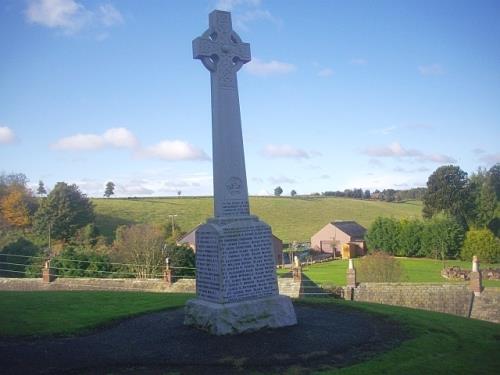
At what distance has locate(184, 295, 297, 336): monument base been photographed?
33.0ft

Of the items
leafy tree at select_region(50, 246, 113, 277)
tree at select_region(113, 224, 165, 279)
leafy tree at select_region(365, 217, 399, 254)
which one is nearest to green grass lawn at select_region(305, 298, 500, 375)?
leafy tree at select_region(50, 246, 113, 277)

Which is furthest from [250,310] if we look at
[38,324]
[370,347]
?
[38,324]

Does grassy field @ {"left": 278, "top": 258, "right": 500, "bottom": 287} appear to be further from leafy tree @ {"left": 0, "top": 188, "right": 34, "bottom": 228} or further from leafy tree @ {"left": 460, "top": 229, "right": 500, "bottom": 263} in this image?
leafy tree @ {"left": 0, "top": 188, "right": 34, "bottom": 228}

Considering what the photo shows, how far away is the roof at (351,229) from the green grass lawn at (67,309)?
53.0 meters

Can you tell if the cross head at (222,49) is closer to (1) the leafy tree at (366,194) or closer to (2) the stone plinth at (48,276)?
(2) the stone plinth at (48,276)

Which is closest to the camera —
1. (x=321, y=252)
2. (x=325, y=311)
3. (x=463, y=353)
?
(x=463, y=353)

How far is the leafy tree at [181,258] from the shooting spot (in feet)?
104

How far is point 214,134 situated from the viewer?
441 inches

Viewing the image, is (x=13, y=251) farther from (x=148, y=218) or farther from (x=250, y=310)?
(x=148, y=218)

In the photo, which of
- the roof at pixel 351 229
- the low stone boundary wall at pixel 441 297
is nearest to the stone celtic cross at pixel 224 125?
the low stone boundary wall at pixel 441 297

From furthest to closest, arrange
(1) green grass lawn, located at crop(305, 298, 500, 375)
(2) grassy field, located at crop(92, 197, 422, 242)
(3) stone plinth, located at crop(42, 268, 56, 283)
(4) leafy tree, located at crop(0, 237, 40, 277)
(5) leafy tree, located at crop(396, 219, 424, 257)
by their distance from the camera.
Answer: (2) grassy field, located at crop(92, 197, 422, 242)
(5) leafy tree, located at crop(396, 219, 424, 257)
(4) leafy tree, located at crop(0, 237, 40, 277)
(3) stone plinth, located at crop(42, 268, 56, 283)
(1) green grass lawn, located at crop(305, 298, 500, 375)

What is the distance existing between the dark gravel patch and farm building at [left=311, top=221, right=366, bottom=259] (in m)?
55.9

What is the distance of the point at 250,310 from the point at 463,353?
428 cm

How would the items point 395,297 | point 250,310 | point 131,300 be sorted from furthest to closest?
point 395,297, point 131,300, point 250,310
